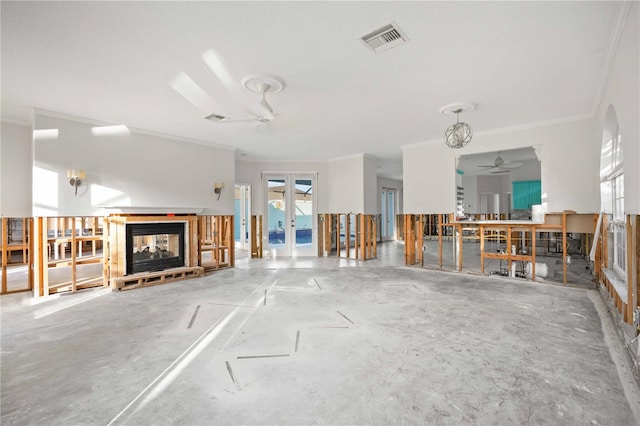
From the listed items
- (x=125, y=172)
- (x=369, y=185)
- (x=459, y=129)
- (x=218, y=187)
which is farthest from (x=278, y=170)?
(x=459, y=129)

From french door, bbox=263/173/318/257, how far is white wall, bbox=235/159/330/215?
0.48ft

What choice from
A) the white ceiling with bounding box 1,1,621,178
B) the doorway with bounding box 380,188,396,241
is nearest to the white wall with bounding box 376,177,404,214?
the doorway with bounding box 380,188,396,241

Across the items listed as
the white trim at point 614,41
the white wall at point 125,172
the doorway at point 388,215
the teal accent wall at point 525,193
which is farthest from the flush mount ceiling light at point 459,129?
the teal accent wall at point 525,193

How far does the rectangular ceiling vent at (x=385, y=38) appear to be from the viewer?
2562 millimetres

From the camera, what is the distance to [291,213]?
8508mm

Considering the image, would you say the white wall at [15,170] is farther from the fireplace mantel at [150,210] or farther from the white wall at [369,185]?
the white wall at [369,185]

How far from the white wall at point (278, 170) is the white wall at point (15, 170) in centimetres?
436

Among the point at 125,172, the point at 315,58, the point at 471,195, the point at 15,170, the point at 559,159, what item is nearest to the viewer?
the point at 315,58

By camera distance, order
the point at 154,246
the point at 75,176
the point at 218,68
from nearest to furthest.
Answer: the point at 218,68
the point at 75,176
the point at 154,246

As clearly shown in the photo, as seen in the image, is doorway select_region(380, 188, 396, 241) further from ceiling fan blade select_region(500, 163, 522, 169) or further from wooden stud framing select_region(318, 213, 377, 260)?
ceiling fan blade select_region(500, 163, 522, 169)

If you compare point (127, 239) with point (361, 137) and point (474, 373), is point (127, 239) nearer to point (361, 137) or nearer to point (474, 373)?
point (361, 137)

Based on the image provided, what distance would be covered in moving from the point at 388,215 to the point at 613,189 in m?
8.89

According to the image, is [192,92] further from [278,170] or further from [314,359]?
[278,170]

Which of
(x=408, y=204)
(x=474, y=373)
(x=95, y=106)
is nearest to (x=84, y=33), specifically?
(x=95, y=106)
